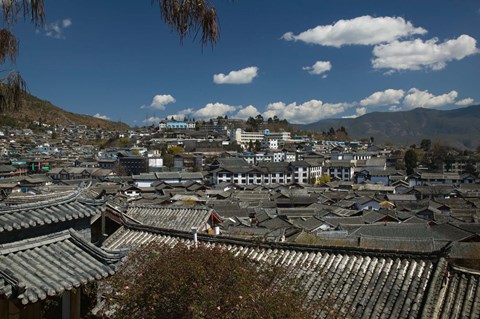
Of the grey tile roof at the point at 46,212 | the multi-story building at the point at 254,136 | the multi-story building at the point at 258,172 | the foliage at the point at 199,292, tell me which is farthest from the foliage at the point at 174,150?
the foliage at the point at 199,292

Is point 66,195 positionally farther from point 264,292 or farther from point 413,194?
point 413,194

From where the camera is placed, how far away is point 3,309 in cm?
538

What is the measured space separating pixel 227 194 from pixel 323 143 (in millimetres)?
71865

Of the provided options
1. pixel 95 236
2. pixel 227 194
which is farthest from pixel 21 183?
pixel 95 236

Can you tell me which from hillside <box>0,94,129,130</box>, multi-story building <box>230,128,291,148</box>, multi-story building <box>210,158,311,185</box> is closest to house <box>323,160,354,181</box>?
multi-story building <box>210,158,311,185</box>

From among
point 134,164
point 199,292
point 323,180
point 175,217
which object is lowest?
point 323,180

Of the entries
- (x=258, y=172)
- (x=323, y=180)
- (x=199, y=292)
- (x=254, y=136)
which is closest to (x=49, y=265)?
(x=199, y=292)

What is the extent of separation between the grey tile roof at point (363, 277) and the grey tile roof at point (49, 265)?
2355 millimetres

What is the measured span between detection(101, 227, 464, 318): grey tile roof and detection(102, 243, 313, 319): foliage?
152 cm

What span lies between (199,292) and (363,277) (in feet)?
13.3

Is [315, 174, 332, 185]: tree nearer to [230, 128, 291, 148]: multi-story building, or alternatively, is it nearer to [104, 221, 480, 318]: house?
[230, 128, 291, 148]: multi-story building

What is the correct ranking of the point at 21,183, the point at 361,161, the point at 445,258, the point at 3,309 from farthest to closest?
1. the point at 361,161
2. the point at 21,183
3. the point at 445,258
4. the point at 3,309

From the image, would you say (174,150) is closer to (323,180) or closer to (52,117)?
(323,180)

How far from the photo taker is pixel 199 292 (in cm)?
517
